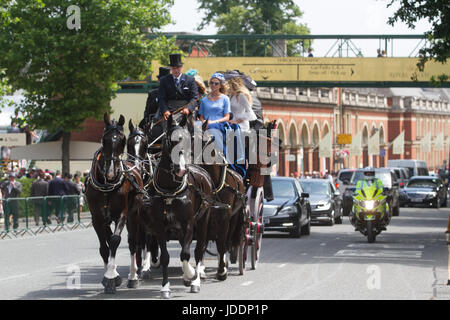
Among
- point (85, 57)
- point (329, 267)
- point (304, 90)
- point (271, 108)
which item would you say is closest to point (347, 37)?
point (85, 57)

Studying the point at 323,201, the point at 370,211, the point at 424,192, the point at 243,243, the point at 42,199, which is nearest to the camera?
the point at 243,243

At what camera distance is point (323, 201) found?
106 ft

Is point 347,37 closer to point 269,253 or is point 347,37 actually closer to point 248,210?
point 269,253

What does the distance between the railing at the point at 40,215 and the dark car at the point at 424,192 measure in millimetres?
21910

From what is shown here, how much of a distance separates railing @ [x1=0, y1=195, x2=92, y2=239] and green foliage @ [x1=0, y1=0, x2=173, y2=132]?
8000 mm

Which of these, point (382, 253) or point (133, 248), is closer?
point (133, 248)

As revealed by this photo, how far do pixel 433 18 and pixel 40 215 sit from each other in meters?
13.0

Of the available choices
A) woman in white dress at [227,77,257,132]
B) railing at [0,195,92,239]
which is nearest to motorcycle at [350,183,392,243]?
woman in white dress at [227,77,257,132]

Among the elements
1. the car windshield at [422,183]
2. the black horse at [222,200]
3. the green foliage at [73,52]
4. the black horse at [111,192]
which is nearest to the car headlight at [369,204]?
the black horse at [222,200]

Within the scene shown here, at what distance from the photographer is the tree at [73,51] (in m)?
38.8

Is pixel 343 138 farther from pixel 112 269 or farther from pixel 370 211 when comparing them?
pixel 112 269

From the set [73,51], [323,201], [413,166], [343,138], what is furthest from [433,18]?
[343,138]

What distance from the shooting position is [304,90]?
262 ft

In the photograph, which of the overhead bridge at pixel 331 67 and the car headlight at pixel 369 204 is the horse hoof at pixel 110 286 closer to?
the car headlight at pixel 369 204
